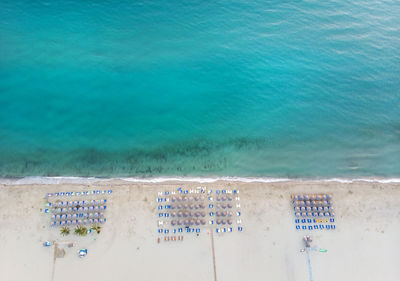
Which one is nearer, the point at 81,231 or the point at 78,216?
the point at 81,231

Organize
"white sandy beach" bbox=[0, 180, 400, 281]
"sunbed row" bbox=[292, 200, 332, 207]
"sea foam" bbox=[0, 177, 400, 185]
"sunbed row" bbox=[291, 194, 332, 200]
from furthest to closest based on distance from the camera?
1. "sea foam" bbox=[0, 177, 400, 185]
2. "sunbed row" bbox=[291, 194, 332, 200]
3. "sunbed row" bbox=[292, 200, 332, 207]
4. "white sandy beach" bbox=[0, 180, 400, 281]

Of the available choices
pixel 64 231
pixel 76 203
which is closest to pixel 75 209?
pixel 76 203

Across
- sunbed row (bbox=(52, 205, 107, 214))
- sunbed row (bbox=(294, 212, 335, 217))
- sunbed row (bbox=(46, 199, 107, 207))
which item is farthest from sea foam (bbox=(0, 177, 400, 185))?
sunbed row (bbox=(294, 212, 335, 217))

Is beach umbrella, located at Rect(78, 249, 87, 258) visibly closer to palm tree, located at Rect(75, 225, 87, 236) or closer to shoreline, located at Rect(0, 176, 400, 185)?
palm tree, located at Rect(75, 225, 87, 236)

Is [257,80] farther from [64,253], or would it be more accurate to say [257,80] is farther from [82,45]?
[64,253]

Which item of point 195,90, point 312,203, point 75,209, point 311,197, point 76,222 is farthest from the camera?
point 195,90

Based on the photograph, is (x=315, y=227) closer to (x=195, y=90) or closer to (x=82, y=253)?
(x=195, y=90)

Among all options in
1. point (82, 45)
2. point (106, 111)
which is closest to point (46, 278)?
point (106, 111)
